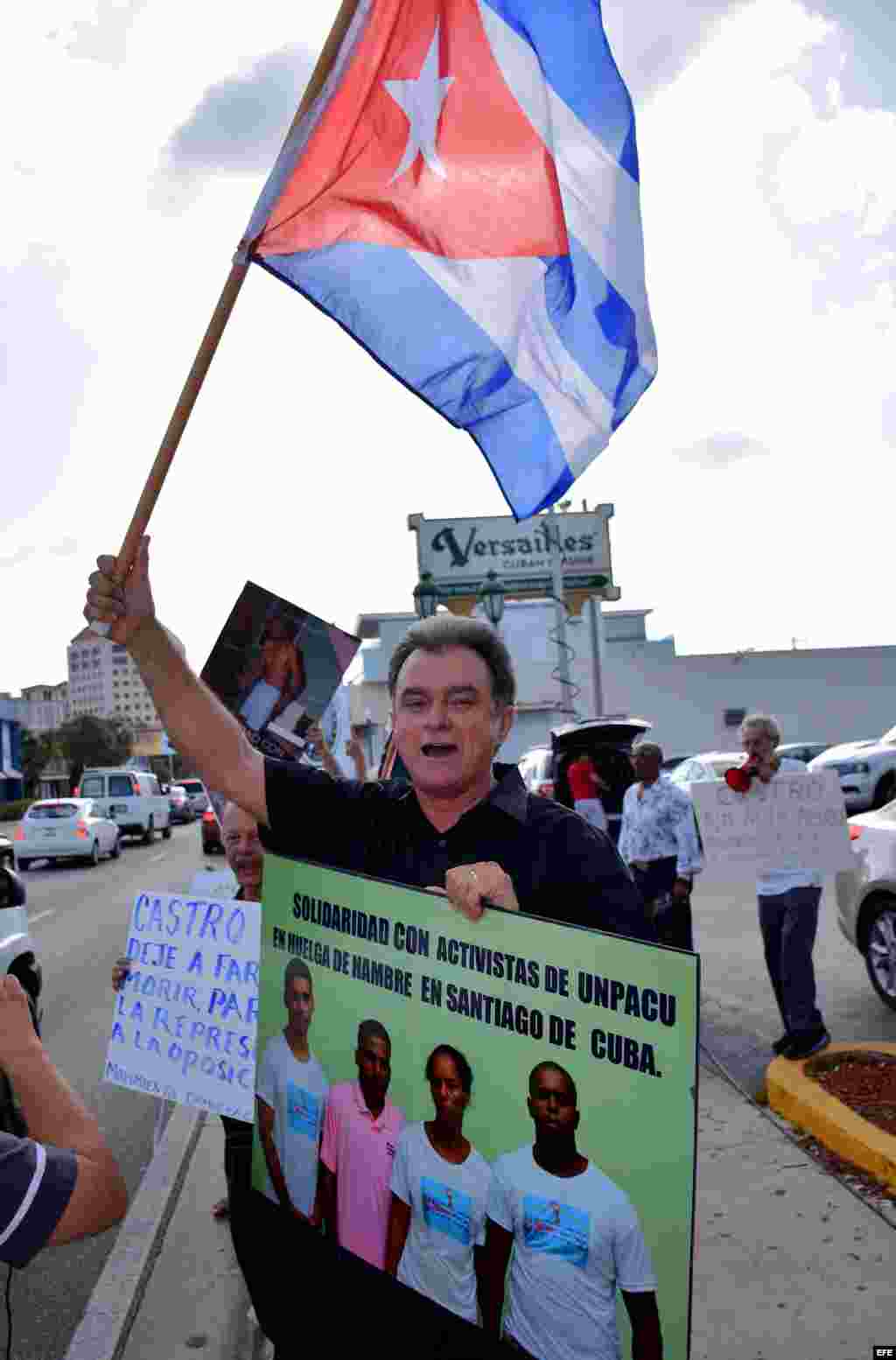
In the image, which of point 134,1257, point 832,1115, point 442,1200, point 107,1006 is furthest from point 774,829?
point 107,1006

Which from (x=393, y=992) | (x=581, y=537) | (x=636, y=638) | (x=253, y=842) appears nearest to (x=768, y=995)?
(x=253, y=842)

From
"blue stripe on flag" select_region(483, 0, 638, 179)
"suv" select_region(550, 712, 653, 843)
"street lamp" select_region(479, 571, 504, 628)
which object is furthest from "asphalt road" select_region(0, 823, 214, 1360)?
"street lamp" select_region(479, 571, 504, 628)

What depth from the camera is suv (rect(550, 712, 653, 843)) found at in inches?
485

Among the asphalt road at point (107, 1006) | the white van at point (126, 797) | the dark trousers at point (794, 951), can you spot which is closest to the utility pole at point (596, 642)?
the white van at point (126, 797)

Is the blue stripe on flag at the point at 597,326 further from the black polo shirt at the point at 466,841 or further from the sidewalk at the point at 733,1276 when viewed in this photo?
the sidewalk at the point at 733,1276

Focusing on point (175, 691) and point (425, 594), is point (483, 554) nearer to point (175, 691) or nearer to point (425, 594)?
point (425, 594)

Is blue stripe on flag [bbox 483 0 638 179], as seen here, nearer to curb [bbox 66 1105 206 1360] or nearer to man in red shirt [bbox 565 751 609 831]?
curb [bbox 66 1105 206 1360]

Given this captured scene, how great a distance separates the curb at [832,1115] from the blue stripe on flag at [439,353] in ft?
9.40

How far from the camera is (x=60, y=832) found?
23297mm

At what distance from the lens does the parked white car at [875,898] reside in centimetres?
727

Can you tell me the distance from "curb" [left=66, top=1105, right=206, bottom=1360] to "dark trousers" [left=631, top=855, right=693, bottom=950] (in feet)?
10.9

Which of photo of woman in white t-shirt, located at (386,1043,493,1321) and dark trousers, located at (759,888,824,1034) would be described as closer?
photo of woman in white t-shirt, located at (386,1043,493,1321)

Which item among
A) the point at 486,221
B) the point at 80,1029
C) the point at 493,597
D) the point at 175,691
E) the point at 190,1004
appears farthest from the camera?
the point at 493,597

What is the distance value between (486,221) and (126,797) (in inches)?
1122
